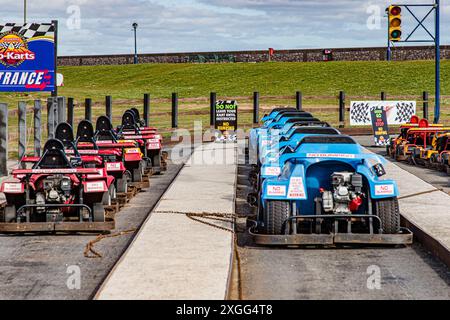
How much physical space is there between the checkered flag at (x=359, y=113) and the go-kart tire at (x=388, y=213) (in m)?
26.7

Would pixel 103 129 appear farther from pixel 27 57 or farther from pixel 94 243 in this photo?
pixel 94 243

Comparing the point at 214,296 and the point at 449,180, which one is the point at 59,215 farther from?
the point at 449,180

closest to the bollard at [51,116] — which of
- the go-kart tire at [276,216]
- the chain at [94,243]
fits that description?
the chain at [94,243]

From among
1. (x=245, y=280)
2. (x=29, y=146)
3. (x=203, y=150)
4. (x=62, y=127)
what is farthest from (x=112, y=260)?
(x=29, y=146)

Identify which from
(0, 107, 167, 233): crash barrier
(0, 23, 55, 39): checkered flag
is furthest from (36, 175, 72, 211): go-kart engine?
(0, 23, 55, 39): checkered flag

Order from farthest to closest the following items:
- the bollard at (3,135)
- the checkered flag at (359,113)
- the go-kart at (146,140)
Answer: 1. the checkered flag at (359,113)
2. the go-kart at (146,140)
3. the bollard at (3,135)

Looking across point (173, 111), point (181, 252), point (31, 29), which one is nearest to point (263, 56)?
point (173, 111)

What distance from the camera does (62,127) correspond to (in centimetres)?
1784

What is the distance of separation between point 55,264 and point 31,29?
14.4 metres

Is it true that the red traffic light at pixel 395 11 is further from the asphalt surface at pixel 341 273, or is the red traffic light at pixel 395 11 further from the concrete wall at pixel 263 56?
the concrete wall at pixel 263 56

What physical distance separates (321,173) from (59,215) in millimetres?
3795

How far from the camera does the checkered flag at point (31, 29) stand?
24.7m

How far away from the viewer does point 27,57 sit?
975 inches

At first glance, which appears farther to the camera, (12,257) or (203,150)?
(203,150)
